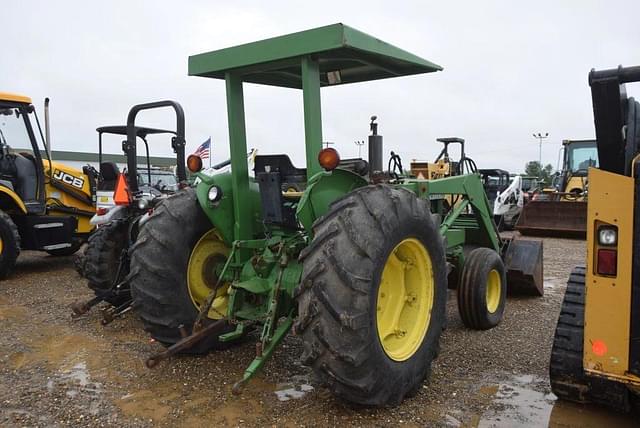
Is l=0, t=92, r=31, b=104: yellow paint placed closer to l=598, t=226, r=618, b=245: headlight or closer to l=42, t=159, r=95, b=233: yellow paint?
l=42, t=159, r=95, b=233: yellow paint

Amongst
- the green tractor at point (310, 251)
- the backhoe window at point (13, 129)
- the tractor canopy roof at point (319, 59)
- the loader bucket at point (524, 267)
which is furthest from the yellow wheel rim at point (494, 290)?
the backhoe window at point (13, 129)

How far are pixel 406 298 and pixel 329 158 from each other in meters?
1.18

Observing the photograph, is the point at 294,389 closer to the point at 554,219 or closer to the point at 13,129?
the point at 13,129

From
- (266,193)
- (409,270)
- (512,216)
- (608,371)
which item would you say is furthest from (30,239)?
(512,216)

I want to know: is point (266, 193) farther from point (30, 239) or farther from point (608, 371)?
point (30, 239)

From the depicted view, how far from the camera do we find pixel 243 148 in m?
4.12

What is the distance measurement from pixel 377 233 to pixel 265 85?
2.10 m

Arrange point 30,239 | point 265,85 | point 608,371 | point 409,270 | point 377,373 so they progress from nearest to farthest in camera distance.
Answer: point 608,371
point 377,373
point 409,270
point 265,85
point 30,239

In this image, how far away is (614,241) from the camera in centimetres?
260

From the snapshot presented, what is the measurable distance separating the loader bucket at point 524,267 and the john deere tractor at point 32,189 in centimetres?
692

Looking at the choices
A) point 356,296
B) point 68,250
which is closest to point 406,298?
point 356,296

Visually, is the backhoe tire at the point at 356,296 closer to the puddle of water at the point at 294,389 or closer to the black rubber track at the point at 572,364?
the puddle of water at the point at 294,389

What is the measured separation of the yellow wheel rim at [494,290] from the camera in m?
5.39

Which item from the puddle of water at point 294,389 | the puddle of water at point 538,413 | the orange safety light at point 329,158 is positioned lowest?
the puddle of water at point 538,413
